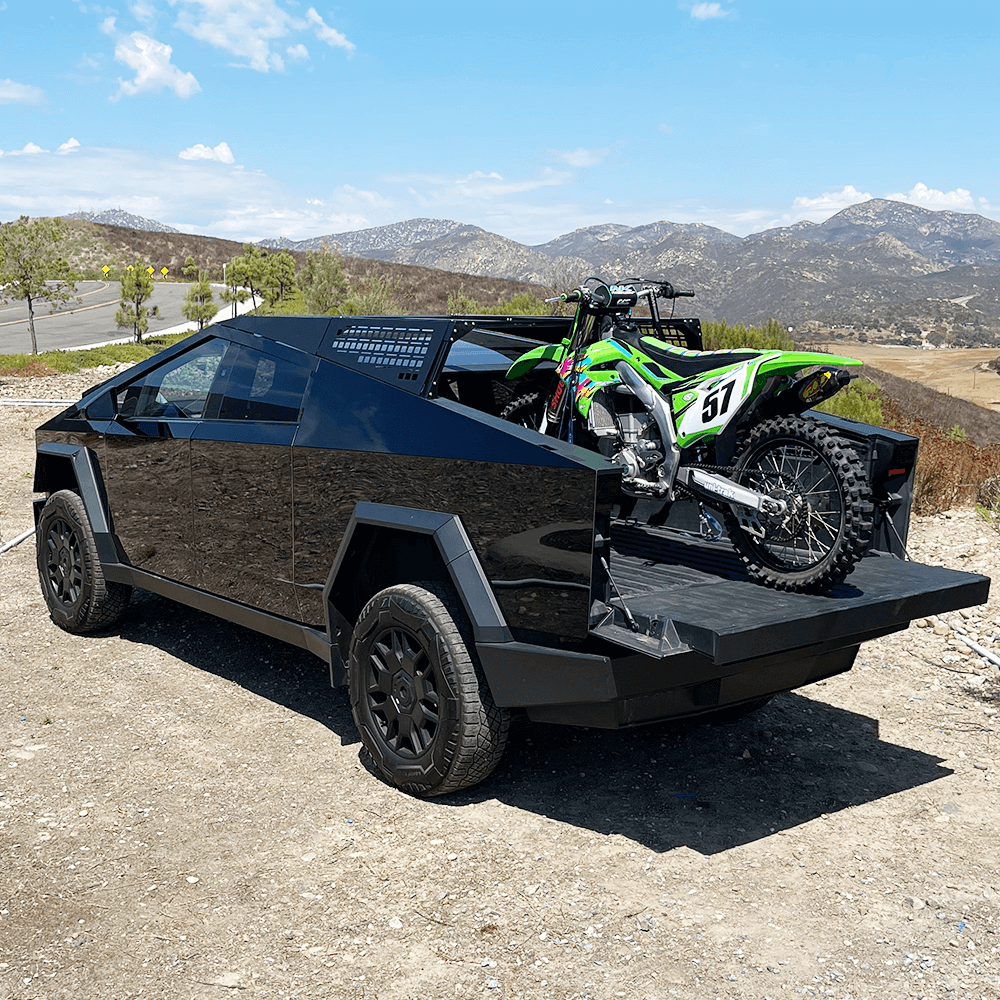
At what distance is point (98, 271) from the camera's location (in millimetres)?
76250

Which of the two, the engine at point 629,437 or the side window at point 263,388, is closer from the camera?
the engine at point 629,437

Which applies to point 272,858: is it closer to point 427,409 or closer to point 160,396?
point 427,409

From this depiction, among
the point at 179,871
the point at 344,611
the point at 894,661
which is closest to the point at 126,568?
the point at 344,611

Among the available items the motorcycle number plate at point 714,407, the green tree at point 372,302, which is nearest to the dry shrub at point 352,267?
the green tree at point 372,302

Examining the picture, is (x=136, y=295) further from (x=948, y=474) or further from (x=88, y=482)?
(x=88, y=482)

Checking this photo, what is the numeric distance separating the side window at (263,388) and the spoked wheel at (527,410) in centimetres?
135

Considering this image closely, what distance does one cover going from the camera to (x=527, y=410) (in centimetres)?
567

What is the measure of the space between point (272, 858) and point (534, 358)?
268 centimetres

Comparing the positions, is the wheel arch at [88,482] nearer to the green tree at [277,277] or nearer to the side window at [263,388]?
the side window at [263,388]

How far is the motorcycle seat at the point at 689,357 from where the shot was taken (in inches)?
173

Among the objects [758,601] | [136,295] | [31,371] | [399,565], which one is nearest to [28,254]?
[31,371]

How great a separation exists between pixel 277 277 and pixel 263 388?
46161 mm

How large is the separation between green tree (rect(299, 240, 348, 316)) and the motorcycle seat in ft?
85.6

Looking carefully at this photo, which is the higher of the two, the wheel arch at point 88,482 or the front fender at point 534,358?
the front fender at point 534,358
